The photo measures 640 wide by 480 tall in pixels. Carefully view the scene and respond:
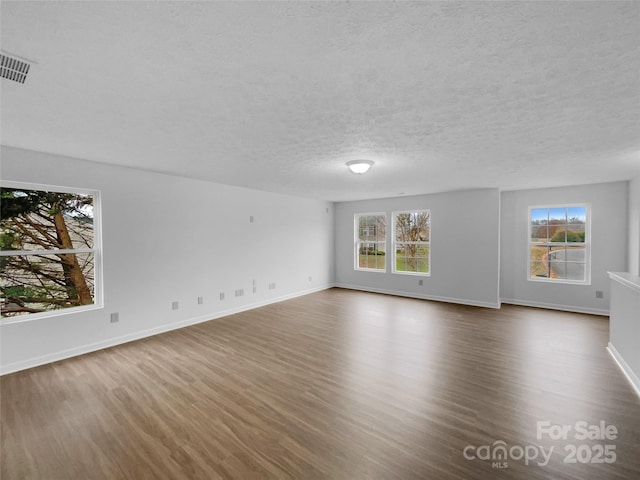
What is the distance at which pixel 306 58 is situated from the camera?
152 centimetres

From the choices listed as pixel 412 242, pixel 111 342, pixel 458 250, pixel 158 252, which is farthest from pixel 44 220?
pixel 458 250

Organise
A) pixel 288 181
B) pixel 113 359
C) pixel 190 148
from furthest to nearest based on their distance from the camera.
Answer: pixel 288 181
pixel 113 359
pixel 190 148

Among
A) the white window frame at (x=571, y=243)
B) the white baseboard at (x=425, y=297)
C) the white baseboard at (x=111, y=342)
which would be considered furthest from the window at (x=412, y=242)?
the white baseboard at (x=111, y=342)

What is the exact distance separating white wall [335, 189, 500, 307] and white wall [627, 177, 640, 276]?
185cm

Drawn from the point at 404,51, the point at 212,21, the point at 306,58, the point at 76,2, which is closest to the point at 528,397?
the point at 404,51

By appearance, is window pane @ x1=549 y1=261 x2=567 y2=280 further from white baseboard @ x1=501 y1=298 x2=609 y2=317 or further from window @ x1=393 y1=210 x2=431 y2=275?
window @ x1=393 y1=210 x2=431 y2=275

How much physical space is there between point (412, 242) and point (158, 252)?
540cm

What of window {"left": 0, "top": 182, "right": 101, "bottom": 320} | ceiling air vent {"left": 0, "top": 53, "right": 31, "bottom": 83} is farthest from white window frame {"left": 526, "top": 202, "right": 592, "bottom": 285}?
window {"left": 0, "top": 182, "right": 101, "bottom": 320}

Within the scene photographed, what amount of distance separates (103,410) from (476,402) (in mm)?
3182

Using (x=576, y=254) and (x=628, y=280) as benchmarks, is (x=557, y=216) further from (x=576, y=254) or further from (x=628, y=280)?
(x=628, y=280)

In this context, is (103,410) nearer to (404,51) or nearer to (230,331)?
(230,331)

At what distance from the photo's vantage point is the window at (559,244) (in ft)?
17.5

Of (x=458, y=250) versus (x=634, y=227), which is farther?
(x=458, y=250)

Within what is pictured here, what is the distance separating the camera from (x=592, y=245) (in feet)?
17.0
